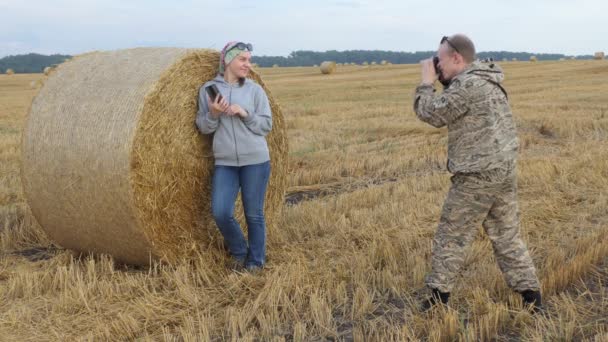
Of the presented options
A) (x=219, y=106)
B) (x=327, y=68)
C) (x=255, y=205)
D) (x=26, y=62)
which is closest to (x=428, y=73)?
(x=219, y=106)

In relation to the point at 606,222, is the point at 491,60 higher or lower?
higher

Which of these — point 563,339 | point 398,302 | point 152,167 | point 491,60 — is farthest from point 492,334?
point 152,167

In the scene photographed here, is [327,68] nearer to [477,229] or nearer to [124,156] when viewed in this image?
[124,156]

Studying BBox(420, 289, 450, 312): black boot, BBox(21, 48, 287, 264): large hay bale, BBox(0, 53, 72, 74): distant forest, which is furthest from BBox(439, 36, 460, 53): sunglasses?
BBox(0, 53, 72, 74): distant forest

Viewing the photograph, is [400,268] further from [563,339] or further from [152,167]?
[152,167]

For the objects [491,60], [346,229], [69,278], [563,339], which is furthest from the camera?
[346,229]

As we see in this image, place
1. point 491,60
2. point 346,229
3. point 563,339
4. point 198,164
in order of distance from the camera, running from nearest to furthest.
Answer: point 563,339
point 491,60
point 198,164
point 346,229

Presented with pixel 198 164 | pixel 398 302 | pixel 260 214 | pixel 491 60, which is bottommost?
pixel 398 302

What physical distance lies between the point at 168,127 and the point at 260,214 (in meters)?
0.98

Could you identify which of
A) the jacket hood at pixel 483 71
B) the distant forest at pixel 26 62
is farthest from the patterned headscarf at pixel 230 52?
the distant forest at pixel 26 62

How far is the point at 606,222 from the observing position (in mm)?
6457

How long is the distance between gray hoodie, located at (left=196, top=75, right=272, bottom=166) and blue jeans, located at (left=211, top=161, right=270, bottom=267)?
0.09 meters

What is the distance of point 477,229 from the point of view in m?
4.42

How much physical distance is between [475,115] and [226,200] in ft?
6.73
